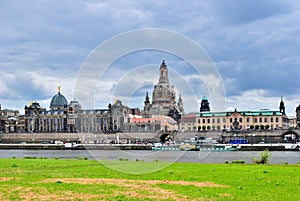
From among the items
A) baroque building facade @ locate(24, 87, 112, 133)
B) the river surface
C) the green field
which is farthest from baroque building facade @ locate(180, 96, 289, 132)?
→ the green field

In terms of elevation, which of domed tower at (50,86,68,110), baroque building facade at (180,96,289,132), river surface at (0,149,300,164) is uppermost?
domed tower at (50,86,68,110)

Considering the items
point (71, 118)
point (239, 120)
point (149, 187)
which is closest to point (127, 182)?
point (149, 187)

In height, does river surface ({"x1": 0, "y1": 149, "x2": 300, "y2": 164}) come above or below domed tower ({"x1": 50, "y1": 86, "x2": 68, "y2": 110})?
below

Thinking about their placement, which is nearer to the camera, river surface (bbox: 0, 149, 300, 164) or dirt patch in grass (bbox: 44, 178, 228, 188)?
dirt patch in grass (bbox: 44, 178, 228, 188)

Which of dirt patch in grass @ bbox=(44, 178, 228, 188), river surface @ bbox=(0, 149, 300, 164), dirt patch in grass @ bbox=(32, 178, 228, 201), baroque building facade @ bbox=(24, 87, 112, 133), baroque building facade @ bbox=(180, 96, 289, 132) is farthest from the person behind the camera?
baroque building facade @ bbox=(24, 87, 112, 133)

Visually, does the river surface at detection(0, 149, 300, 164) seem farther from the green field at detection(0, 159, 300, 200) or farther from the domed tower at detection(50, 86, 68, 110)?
the domed tower at detection(50, 86, 68, 110)

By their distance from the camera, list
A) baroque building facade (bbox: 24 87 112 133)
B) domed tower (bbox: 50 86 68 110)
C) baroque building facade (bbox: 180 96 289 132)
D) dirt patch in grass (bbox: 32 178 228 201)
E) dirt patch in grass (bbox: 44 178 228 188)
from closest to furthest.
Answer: dirt patch in grass (bbox: 32 178 228 201) < dirt patch in grass (bbox: 44 178 228 188) < baroque building facade (bbox: 180 96 289 132) < baroque building facade (bbox: 24 87 112 133) < domed tower (bbox: 50 86 68 110)

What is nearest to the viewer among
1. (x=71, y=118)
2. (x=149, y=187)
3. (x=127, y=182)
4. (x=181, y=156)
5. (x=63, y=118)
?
(x=149, y=187)

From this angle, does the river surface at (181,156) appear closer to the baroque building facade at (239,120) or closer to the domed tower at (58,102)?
the baroque building facade at (239,120)

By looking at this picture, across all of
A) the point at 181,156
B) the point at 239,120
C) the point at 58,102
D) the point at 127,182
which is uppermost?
the point at 58,102

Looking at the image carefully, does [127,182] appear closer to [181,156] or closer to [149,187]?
[149,187]

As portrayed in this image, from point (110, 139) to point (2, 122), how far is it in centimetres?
6349

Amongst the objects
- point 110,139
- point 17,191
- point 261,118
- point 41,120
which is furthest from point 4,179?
point 41,120

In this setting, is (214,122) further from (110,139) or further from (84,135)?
(84,135)
